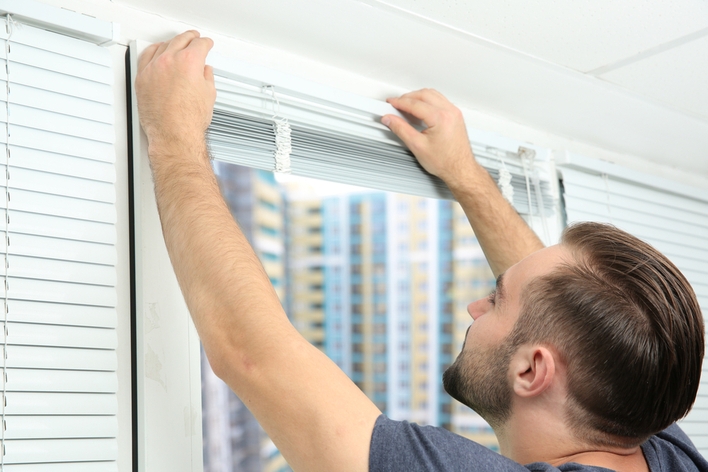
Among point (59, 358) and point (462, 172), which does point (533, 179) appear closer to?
point (462, 172)

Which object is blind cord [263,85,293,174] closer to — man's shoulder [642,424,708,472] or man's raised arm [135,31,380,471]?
man's raised arm [135,31,380,471]

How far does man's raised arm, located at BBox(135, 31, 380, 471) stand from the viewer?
98cm

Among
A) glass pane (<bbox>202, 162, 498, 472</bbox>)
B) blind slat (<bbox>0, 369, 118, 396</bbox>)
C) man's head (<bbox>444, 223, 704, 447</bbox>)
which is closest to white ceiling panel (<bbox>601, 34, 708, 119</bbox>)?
man's head (<bbox>444, 223, 704, 447</bbox>)

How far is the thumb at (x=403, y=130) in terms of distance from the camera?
163cm

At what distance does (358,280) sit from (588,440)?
3.57 metres

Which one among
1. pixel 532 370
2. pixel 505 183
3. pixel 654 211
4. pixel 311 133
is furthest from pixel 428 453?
pixel 654 211

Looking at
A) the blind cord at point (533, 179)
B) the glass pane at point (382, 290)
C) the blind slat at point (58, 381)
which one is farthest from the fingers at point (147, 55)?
Answer: the glass pane at point (382, 290)

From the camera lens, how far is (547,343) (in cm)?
118

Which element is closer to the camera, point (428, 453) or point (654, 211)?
point (428, 453)

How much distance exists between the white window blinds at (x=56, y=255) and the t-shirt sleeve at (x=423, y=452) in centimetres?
48

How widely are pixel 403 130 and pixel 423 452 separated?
0.87m

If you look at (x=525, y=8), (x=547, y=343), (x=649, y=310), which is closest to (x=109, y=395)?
(x=547, y=343)

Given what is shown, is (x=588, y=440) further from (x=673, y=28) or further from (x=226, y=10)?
(x=226, y=10)

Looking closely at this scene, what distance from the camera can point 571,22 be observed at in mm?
1451
